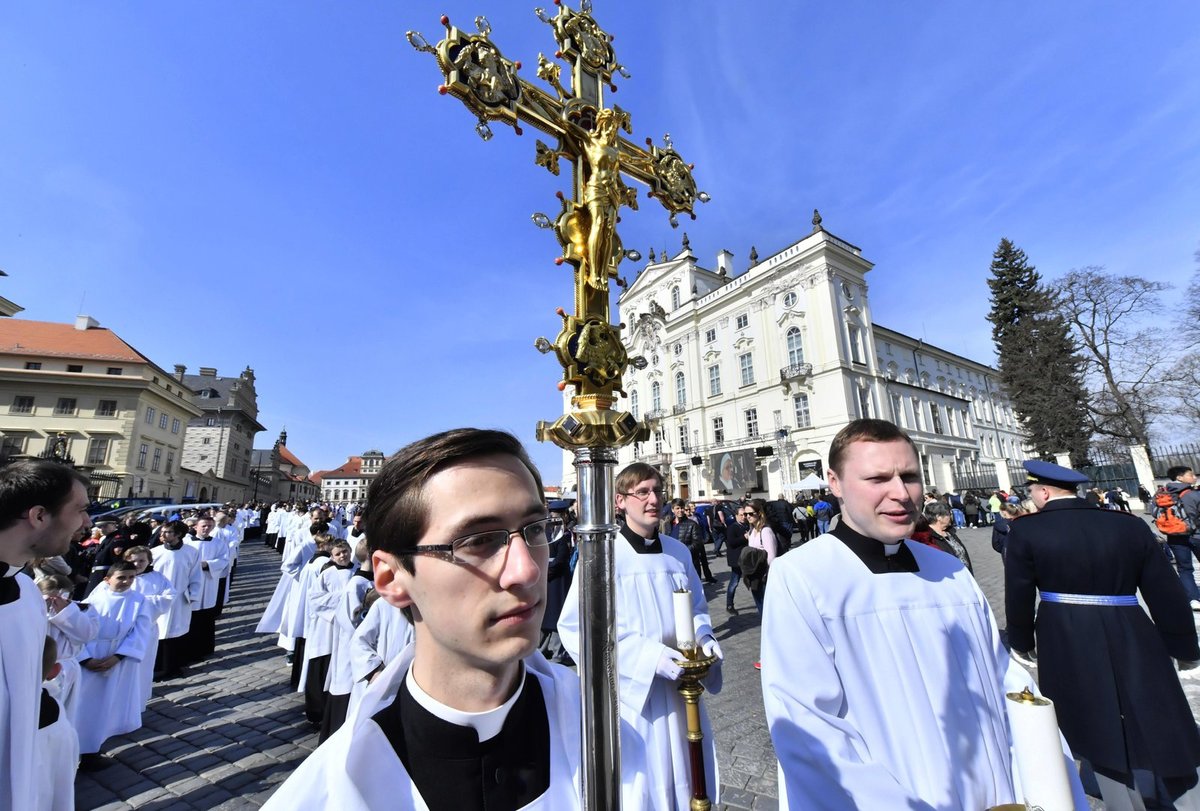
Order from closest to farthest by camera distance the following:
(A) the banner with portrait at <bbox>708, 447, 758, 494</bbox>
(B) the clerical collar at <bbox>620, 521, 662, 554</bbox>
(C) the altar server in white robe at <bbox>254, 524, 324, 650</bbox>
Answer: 1. (B) the clerical collar at <bbox>620, 521, 662, 554</bbox>
2. (C) the altar server in white robe at <bbox>254, 524, 324, 650</bbox>
3. (A) the banner with portrait at <bbox>708, 447, 758, 494</bbox>

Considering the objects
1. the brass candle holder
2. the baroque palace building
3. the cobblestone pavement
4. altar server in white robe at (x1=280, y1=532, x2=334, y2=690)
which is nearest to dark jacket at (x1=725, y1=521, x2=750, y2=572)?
the cobblestone pavement

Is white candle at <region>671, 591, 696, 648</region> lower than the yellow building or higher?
lower

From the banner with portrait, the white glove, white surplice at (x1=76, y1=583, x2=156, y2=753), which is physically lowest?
white surplice at (x1=76, y1=583, x2=156, y2=753)

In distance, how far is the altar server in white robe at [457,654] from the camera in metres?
1.15

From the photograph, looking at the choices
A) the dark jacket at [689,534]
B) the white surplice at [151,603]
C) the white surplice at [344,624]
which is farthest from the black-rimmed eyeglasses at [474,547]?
the dark jacket at [689,534]

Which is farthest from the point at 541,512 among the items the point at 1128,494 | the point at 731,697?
the point at 1128,494

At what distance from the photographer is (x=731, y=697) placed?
5.59m

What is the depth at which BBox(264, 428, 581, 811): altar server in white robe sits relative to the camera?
115 cm

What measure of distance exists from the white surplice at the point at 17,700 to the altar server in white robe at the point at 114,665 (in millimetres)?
2921

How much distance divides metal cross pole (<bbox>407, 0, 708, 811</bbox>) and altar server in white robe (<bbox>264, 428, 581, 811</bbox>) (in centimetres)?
15

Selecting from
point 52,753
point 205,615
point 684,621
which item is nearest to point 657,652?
point 684,621

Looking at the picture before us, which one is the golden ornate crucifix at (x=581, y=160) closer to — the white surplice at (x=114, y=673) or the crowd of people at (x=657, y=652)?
the crowd of people at (x=657, y=652)

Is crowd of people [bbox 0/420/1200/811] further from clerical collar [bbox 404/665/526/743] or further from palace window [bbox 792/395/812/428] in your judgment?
palace window [bbox 792/395/812/428]

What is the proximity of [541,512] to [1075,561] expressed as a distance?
393 centimetres
